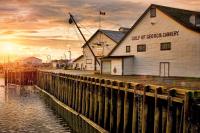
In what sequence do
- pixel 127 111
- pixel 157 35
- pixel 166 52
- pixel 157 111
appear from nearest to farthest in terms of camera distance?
pixel 157 111
pixel 127 111
pixel 166 52
pixel 157 35

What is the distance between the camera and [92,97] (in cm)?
2917

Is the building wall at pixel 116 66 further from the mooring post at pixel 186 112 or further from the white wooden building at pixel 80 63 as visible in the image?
the mooring post at pixel 186 112

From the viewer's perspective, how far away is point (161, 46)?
41.7 metres

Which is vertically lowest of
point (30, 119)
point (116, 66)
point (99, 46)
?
point (30, 119)

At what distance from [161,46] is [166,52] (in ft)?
3.87

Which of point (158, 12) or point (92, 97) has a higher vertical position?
point (158, 12)

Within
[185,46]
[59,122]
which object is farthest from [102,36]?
[59,122]

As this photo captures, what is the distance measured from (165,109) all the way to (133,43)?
3098 cm

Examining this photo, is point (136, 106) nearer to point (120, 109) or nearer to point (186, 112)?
point (120, 109)

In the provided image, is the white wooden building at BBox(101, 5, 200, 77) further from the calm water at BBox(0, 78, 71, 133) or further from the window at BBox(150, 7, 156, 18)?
the calm water at BBox(0, 78, 71, 133)

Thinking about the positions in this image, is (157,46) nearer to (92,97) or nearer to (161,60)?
(161,60)

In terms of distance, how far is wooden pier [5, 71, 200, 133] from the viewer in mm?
14523

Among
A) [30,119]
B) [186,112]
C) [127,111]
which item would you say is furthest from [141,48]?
[186,112]

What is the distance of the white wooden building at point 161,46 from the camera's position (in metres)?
37.6
